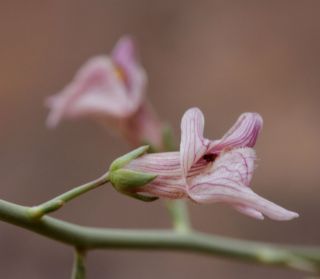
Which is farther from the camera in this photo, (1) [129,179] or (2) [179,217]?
(2) [179,217]

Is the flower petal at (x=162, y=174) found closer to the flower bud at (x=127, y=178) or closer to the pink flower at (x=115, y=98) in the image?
the flower bud at (x=127, y=178)

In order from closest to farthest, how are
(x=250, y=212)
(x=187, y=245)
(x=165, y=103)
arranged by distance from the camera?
(x=250, y=212) → (x=187, y=245) → (x=165, y=103)

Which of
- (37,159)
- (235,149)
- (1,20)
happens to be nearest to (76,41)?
(1,20)

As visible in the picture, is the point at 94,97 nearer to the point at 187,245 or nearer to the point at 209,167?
the point at 187,245

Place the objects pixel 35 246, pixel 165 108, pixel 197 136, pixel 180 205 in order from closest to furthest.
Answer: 1. pixel 197 136
2. pixel 180 205
3. pixel 35 246
4. pixel 165 108

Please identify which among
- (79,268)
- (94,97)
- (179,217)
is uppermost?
(94,97)

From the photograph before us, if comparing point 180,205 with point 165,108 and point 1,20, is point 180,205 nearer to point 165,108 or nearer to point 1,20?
point 165,108

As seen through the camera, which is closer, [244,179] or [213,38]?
[244,179]

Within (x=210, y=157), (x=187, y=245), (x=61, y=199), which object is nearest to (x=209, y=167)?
(x=210, y=157)
